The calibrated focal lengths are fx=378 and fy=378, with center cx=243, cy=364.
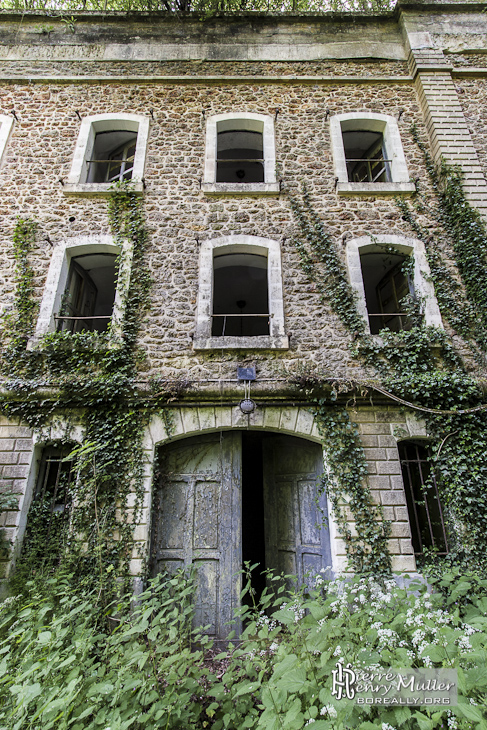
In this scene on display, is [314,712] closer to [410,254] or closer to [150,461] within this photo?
[150,461]

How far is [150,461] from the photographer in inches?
208

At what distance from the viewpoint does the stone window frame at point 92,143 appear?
683cm

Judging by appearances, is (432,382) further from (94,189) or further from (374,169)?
(94,189)

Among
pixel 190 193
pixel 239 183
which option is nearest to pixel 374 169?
pixel 239 183

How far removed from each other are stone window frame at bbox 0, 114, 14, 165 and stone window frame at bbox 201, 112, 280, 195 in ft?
12.6

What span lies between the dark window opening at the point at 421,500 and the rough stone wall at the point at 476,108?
5.48m

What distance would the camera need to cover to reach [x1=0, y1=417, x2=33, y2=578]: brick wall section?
5059 mm

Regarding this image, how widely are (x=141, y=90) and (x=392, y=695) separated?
9772 millimetres

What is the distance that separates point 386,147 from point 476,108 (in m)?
2.00

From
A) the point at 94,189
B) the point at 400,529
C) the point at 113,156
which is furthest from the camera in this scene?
the point at 113,156

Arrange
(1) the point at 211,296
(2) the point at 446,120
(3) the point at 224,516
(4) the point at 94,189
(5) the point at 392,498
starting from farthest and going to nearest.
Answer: (2) the point at 446,120, (4) the point at 94,189, (1) the point at 211,296, (3) the point at 224,516, (5) the point at 392,498

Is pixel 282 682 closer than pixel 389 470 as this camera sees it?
Yes

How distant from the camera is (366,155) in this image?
323 inches

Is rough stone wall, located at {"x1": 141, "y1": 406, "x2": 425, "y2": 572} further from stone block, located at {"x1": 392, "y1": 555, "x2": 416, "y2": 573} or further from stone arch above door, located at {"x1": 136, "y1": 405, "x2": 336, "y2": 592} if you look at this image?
stone block, located at {"x1": 392, "y1": 555, "x2": 416, "y2": 573}
